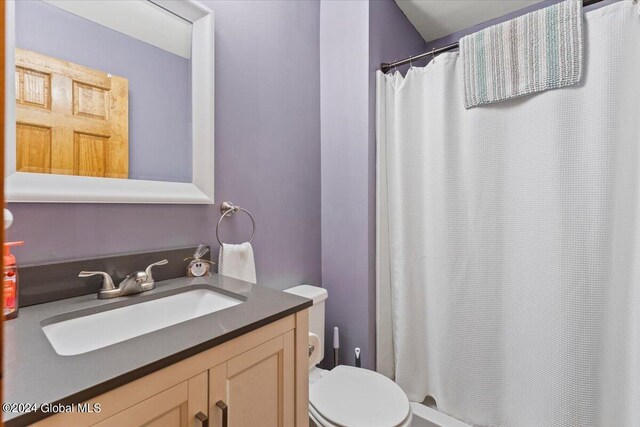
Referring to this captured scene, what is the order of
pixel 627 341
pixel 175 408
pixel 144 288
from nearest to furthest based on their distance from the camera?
pixel 175 408
pixel 144 288
pixel 627 341

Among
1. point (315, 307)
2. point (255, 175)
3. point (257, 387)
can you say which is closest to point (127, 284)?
point (257, 387)

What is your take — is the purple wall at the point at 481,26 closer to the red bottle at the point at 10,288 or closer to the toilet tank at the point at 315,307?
the toilet tank at the point at 315,307

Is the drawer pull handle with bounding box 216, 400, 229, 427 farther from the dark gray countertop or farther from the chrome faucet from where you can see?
the chrome faucet

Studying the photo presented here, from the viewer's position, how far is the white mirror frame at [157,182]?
2.68ft

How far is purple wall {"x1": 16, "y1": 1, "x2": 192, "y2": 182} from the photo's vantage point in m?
0.88

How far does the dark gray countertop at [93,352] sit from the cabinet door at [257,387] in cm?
7

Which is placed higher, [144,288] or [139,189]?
[139,189]

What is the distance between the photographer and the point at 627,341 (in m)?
1.12

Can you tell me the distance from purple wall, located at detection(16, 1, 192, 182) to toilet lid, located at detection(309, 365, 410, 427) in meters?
1.00

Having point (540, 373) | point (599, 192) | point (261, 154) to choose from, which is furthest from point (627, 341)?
point (261, 154)

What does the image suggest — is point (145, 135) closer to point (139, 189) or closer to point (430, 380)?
point (139, 189)

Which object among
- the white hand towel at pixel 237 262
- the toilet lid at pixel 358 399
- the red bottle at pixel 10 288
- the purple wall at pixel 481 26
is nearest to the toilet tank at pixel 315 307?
the toilet lid at pixel 358 399

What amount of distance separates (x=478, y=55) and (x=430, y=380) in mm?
1593

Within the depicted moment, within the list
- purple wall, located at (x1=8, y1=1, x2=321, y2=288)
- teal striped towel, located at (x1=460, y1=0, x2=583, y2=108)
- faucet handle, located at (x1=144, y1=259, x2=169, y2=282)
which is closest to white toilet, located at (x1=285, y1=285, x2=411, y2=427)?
purple wall, located at (x1=8, y1=1, x2=321, y2=288)
